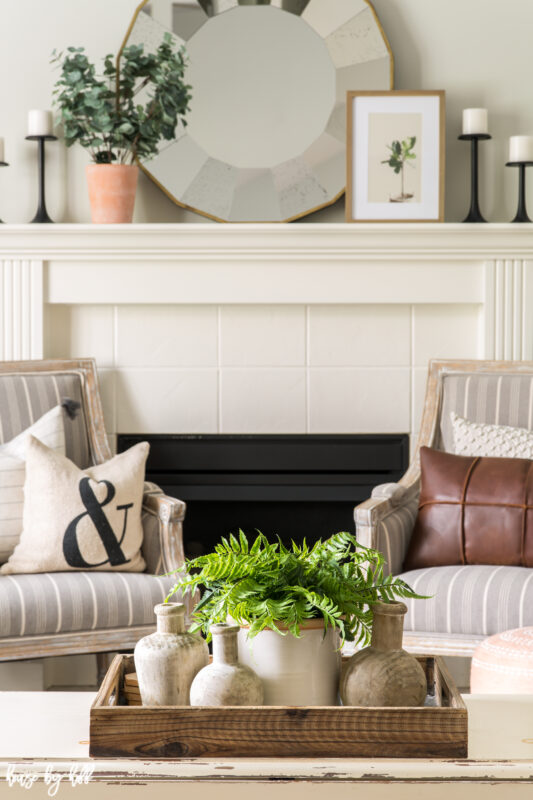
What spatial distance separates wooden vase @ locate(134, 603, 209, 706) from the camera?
1.25 meters

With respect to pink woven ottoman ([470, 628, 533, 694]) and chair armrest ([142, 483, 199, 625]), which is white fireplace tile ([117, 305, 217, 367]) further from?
pink woven ottoman ([470, 628, 533, 694])

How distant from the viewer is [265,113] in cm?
312

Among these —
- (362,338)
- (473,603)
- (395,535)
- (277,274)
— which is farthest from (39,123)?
(473,603)

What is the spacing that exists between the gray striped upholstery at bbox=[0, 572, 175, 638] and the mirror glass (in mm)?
1359

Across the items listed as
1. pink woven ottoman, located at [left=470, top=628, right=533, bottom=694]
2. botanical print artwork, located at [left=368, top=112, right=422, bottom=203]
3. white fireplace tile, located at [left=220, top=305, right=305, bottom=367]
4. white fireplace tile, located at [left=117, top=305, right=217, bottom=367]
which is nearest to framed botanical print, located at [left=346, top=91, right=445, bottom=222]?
botanical print artwork, located at [left=368, top=112, right=422, bottom=203]

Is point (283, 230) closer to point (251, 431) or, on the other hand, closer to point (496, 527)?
point (251, 431)

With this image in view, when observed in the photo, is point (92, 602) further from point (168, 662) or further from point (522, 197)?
point (522, 197)

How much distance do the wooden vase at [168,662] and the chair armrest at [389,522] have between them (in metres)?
1.12

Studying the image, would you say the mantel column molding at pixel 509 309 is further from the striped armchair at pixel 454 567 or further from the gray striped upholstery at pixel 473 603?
the gray striped upholstery at pixel 473 603

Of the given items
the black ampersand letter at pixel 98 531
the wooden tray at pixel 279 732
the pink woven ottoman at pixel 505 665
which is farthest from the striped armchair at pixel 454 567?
the wooden tray at pixel 279 732

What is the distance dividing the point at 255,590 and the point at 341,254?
1899mm

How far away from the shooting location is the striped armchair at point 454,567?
2170mm

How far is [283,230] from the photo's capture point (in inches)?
117

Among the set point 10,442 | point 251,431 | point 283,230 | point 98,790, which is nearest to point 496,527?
→ point 251,431
